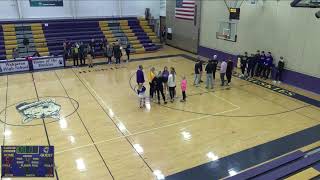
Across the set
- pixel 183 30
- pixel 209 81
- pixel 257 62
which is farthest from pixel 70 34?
pixel 257 62

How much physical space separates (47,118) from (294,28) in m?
13.3

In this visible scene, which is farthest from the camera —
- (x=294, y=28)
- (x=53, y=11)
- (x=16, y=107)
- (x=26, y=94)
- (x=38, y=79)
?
(x=53, y=11)

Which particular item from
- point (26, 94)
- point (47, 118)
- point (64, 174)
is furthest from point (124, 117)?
point (26, 94)

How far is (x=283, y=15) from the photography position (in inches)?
631

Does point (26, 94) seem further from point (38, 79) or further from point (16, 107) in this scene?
point (38, 79)

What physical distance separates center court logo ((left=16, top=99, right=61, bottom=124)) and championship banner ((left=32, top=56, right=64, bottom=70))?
6.48 m

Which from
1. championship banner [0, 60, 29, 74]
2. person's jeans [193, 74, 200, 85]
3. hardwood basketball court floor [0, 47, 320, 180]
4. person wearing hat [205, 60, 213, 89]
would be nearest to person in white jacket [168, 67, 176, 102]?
hardwood basketball court floor [0, 47, 320, 180]

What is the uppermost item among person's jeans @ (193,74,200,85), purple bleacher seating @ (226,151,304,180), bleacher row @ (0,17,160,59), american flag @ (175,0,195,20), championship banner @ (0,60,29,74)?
american flag @ (175,0,195,20)

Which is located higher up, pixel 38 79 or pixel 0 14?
pixel 0 14

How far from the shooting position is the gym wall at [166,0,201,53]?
926 inches

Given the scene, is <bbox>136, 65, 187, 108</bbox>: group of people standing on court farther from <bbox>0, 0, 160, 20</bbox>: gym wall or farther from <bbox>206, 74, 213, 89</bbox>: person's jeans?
<bbox>0, 0, 160, 20</bbox>: gym wall

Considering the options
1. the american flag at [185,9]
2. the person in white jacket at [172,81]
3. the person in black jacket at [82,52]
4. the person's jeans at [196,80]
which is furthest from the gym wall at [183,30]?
the person in white jacket at [172,81]

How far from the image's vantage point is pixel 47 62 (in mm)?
19141

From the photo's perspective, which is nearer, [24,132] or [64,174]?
[64,174]
